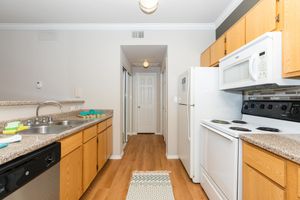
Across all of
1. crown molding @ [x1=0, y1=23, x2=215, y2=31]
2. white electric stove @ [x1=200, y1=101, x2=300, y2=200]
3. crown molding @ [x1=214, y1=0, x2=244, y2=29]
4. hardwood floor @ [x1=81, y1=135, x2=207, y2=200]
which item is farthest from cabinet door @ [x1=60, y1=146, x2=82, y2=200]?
crown molding @ [x1=214, y1=0, x2=244, y2=29]

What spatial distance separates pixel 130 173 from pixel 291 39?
2.48 m

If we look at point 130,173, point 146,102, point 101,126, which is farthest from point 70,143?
point 146,102

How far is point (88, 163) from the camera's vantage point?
2.00 meters

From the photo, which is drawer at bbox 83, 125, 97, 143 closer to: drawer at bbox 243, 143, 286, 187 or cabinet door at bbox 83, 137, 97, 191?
cabinet door at bbox 83, 137, 97, 191

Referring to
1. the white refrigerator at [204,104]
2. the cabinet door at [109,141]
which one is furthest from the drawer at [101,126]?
the white refrigerator at [204,104]

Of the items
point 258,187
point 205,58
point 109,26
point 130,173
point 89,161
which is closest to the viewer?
point 258,187

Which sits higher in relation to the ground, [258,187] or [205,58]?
[205,58]

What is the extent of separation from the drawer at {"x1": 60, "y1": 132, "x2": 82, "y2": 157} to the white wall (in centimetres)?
156

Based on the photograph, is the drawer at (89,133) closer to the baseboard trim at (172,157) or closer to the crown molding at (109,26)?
the baseboard trim at (172,157)

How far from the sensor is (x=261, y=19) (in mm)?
1480

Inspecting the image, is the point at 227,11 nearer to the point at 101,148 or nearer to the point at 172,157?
the point at 172,157

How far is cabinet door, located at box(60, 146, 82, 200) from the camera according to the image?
1.41 m

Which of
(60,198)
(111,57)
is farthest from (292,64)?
(111,57)

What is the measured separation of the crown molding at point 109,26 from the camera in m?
3.23
